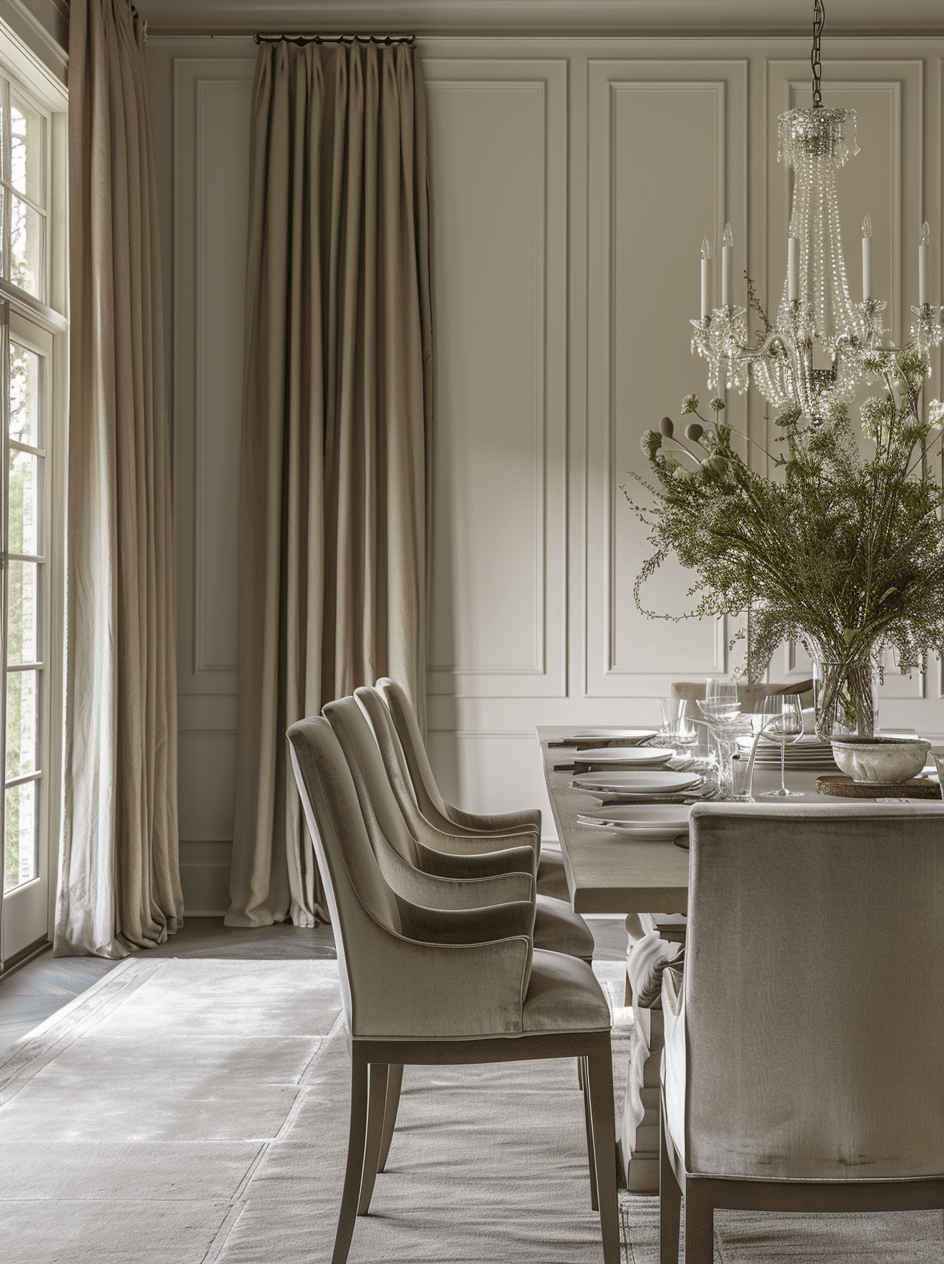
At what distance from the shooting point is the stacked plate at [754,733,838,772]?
106 inches

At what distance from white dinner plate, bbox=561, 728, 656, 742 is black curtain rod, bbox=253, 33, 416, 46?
2870 millimetres

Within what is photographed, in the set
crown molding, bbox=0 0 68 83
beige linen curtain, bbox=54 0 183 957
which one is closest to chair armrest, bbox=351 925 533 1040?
beige linen curtain, bbox=54 0 183 957

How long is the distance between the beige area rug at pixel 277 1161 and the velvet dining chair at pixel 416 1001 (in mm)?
294

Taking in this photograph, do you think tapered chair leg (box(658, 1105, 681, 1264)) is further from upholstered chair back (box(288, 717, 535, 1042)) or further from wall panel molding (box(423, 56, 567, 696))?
wall panel molding (box(423, 56, 567, 696))

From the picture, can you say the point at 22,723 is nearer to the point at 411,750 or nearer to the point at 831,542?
the point at 411,750

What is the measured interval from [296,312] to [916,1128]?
375 centimetres

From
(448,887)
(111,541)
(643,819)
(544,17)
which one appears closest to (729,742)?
(643,819)

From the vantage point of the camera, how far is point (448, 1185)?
223 centimetres

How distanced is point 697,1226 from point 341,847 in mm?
739

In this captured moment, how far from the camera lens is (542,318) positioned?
15.1 feet

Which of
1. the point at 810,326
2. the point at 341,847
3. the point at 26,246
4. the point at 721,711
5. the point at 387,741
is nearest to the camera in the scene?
the point at 341,847

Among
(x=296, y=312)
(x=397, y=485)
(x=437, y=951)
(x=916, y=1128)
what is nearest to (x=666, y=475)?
(x=437, y=951)

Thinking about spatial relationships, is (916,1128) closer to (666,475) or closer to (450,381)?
(666,475)

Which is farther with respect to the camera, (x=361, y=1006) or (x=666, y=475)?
(x=666, y=475)
